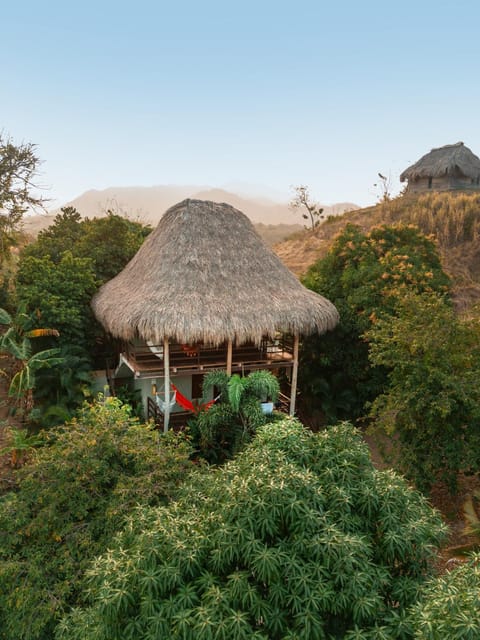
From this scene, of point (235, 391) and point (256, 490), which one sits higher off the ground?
point (256, 490)

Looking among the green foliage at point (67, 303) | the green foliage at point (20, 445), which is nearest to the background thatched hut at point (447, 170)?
the green foliage at point (67, 303)

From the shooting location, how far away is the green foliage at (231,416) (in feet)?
37.8

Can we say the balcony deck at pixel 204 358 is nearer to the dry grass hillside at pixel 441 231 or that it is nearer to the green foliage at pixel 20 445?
the green foliage at pixel 20 445

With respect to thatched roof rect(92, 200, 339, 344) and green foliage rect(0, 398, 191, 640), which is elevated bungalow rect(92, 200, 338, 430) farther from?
green foliage rect(0, 398, 191, 640)

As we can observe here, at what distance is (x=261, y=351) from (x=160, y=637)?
10.2 m

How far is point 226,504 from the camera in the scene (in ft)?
15.1

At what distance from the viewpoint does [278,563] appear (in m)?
4.19

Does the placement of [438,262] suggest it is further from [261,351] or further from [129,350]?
[129,350]

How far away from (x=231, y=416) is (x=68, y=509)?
4981mm

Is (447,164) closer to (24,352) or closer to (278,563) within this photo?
(24,352)

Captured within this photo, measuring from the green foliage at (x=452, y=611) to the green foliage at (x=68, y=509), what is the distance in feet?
14.0

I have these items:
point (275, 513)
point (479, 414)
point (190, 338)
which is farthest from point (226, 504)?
point (190, 338)

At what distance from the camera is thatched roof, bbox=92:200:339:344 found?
1171 centimetres

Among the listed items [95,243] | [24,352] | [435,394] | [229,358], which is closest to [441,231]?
[229,358]
